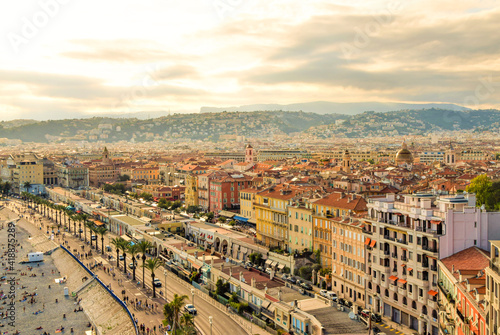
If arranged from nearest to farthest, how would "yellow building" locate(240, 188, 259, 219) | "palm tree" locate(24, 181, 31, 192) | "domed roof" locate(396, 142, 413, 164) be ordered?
"yellow building" locate(240, 188, 259, 219)
"palm tree" locate(24, 181, 31, 192)
"domed roof" locate(396, 142, 413, 164)

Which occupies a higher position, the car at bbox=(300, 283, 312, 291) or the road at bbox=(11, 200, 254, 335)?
the car at bbox=(300, 283, 312, 291)

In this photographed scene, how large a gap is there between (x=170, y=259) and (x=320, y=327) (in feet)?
93.8

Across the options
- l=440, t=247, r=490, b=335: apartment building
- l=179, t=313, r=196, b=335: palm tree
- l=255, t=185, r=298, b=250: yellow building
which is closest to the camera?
l=440, t=247, r=490, b=335: apartment building

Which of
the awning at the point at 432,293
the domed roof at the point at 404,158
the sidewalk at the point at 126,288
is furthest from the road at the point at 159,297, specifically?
the domed roof at the point at 404,158

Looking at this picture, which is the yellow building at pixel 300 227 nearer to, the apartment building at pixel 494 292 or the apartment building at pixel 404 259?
the apartment building at pixel 404 259

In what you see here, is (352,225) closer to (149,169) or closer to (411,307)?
(411,307)

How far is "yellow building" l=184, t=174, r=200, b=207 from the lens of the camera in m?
84.8

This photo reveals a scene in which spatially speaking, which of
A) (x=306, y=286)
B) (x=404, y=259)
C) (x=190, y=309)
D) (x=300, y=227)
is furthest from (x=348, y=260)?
(x=190, y=309)

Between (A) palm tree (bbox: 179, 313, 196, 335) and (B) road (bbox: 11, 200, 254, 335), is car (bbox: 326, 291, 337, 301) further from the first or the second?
(A) palm tree (bbox: 179, 313, 196, 335)

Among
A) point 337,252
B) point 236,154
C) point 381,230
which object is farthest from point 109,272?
point 236,154

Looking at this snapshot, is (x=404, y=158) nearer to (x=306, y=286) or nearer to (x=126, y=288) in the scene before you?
(x=306, y=286)

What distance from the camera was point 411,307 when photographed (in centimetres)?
3247

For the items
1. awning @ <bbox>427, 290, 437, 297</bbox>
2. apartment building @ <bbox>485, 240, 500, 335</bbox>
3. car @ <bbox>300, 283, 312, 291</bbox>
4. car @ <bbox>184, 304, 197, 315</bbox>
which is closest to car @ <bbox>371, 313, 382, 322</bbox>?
awning @ <bbox>427, 290, 437, 297</bbox>

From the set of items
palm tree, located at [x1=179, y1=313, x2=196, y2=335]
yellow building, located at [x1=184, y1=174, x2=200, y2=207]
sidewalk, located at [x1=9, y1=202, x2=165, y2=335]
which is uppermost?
yellow building, located at [x1=184, y1=174, x2=200, y2=207]
